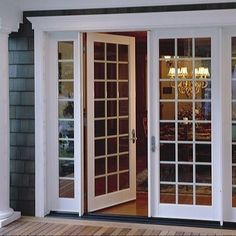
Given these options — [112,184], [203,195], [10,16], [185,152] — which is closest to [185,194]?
[203,195]

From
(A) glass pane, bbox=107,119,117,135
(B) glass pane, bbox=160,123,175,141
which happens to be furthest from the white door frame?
(A) glass pane, bbox=107,119,117,135

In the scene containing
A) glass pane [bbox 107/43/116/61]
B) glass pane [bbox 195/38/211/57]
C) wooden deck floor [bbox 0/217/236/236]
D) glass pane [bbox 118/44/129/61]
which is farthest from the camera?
glass pane [bbox 118/44/129/61]

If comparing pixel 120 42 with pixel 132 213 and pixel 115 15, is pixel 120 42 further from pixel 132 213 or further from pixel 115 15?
pixel 132 213

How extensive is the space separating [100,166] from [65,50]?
1.49 m

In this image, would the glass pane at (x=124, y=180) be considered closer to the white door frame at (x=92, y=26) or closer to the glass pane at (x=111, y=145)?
the glass pane at (x=111, y=145)

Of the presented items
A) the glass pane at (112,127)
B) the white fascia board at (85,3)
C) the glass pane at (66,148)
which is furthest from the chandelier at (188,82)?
the glass pane at (66,148)

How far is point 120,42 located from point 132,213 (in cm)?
216

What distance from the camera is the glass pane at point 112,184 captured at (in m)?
6.28

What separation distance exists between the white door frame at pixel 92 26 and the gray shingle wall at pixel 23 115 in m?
0.08

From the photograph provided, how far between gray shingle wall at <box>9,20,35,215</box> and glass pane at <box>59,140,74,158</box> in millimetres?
338

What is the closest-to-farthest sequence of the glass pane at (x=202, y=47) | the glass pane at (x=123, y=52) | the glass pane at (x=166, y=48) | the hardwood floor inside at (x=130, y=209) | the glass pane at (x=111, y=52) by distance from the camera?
the glass pane at (x=202, y=47) < the glass pane at (x=166, y=48) < the hardwood floor inside at (x=130, y=209) < the glass pane at (x=111, y=52) < the glass pane at (x=123, y=52)

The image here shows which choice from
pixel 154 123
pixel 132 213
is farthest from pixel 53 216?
pixel 154 123

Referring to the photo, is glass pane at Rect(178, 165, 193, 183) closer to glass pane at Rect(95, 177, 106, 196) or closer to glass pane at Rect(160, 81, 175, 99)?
glass pane at Rect(160, 81, 175, 99)

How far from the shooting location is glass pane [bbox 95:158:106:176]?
6094mm
